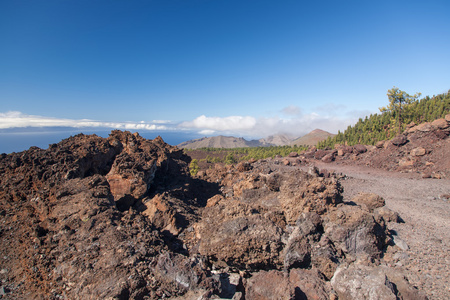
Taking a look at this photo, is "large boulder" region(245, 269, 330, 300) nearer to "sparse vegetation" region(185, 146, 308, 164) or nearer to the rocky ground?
the rocky ground

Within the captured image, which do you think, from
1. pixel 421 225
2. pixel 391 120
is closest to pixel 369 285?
pixel 421 225

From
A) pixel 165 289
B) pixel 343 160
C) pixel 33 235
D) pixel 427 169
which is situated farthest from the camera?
pixel 343 160

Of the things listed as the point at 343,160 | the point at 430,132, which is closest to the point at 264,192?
the point at 343,160

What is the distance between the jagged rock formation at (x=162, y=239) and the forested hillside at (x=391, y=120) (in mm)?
32958

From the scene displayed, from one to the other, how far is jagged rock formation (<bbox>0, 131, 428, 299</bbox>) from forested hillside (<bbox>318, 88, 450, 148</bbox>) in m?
33.0

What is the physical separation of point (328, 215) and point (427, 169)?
20.5 meters

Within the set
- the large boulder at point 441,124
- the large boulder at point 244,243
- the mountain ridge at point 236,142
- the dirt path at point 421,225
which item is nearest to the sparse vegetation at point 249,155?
the large boulder at point 441,124

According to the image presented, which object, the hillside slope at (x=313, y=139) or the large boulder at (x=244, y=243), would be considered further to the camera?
the hillside slope at (x=313, y=139)

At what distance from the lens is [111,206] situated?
723 cm

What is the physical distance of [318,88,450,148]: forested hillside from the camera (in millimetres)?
34156

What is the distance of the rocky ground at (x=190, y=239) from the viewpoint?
4.78 meters

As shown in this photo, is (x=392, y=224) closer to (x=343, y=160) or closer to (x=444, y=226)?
(x=444, y=226)

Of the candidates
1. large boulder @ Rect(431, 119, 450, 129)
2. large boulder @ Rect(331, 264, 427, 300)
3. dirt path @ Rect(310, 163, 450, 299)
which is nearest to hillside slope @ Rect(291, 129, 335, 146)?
large boulder @ Rect(431, 119, 450, 129)

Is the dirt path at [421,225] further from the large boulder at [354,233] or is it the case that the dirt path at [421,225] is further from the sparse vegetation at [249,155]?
the sparse vegetation at [249,155]
